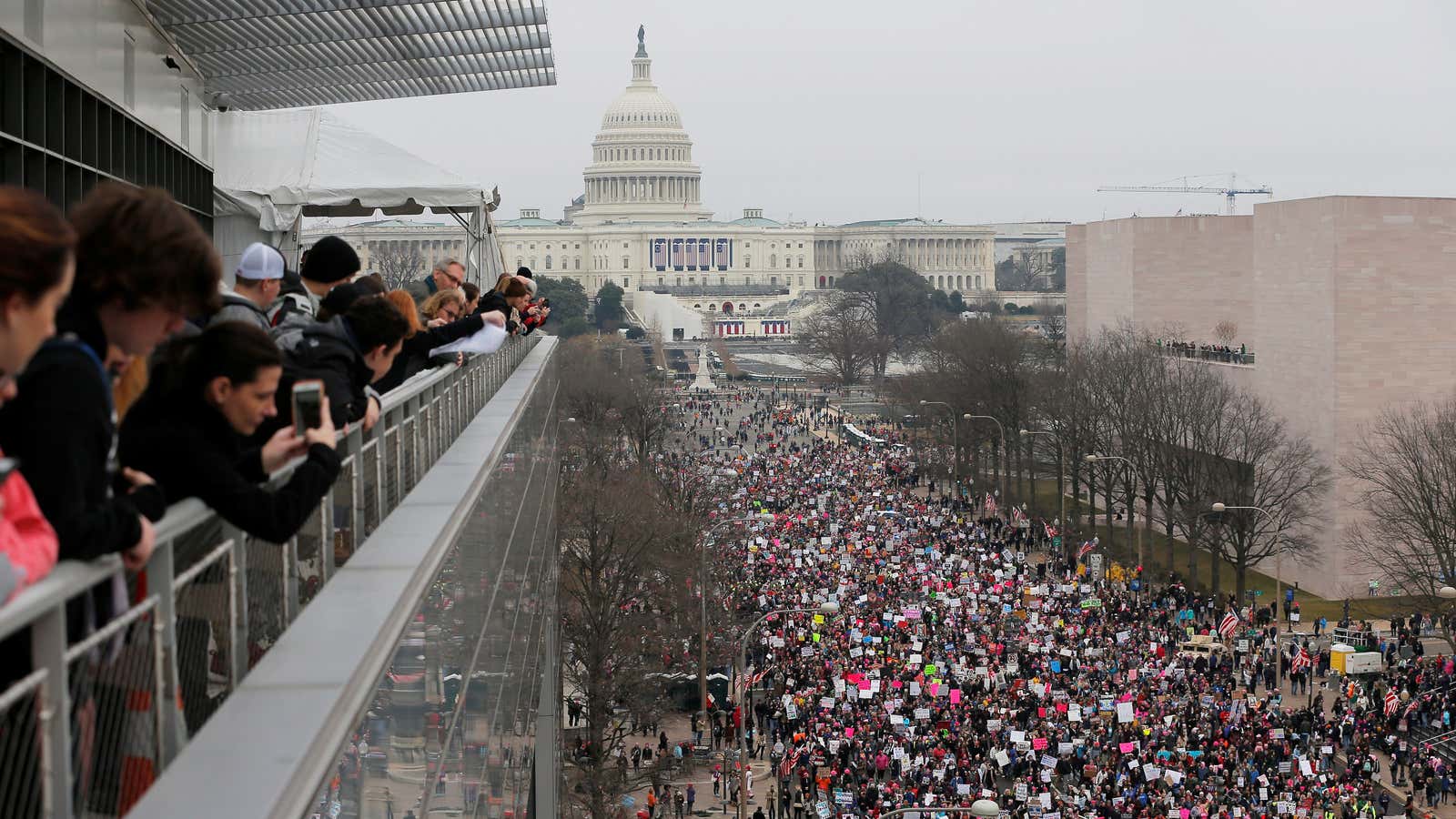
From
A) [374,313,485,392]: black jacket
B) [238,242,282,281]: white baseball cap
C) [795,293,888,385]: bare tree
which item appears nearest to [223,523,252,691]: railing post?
[238,242,282,281]: white baseball cap

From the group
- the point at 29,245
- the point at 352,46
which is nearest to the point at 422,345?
the point at 29,245

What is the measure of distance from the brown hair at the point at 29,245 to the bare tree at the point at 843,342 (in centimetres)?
12144

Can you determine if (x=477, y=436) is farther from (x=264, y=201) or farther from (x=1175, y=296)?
(x=1175, y=296)

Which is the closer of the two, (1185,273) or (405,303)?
(405,303)

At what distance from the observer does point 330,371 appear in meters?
6.03

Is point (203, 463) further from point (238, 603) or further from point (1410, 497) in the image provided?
point (1410, 497)

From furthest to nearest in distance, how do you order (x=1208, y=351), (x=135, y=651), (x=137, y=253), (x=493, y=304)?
(x=1208, y=351) → (x=493, y=304) → (x=135, y=651) → (x=137, y=253)

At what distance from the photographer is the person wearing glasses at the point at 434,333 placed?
33.9ft

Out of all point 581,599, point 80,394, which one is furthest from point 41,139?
point 581,599

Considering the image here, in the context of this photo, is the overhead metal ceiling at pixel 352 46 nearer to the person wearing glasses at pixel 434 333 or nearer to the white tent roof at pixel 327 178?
the white tent roof at pixel 327 178

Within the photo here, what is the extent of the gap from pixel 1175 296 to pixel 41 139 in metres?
62.5

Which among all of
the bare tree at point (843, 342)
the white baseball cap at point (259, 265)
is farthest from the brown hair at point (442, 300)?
the bare tree at point (843, 342)

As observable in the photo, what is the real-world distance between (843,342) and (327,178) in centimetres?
10187

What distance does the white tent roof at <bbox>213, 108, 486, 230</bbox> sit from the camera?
25438mm
